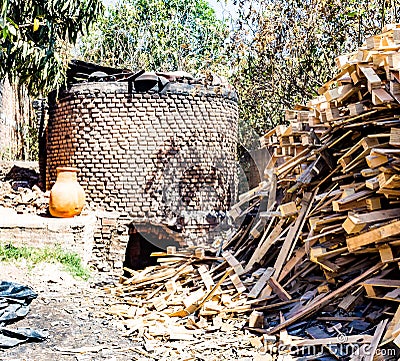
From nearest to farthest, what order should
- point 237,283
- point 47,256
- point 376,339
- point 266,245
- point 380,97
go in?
point 376,339 → point 380,97 → point 237,283 → point 266,245 → point 47,256

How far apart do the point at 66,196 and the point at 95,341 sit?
4.68 metres

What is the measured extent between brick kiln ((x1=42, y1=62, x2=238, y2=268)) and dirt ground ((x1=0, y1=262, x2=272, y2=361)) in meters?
3.72

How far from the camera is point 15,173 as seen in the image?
40.8 ft

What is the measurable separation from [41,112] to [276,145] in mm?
8450

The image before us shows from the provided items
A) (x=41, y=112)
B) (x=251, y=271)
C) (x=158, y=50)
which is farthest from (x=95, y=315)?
(x=158, y=50)

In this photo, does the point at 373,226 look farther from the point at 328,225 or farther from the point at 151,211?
the point at 151,211

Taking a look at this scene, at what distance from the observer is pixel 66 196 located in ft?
26.8

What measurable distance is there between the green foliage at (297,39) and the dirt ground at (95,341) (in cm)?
587

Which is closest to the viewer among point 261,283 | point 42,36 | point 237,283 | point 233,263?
point 42,36

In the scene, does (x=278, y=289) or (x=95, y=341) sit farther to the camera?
(x=278, y=289)

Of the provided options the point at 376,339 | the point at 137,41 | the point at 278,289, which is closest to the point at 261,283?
the point at 278,289

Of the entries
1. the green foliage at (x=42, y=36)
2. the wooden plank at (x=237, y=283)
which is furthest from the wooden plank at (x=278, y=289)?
the green foliage at (x=42, y=36)

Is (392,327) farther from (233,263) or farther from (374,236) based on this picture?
(233,263)

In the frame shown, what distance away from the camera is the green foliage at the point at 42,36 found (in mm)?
3801
